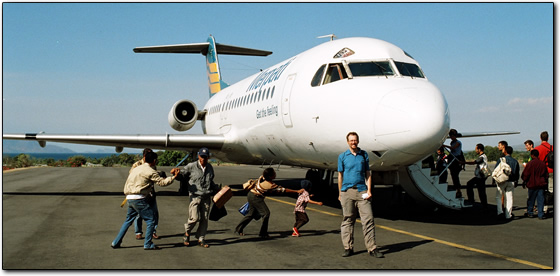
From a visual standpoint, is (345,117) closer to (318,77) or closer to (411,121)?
(411,121)

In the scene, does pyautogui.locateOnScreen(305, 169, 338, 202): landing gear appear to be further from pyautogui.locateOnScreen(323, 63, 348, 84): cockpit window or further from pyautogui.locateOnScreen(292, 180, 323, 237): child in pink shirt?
pyautogui.locateOnScreen(292, 180, 323, 237): child in pink shirt

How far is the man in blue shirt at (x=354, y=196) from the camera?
→ 21.8 feet

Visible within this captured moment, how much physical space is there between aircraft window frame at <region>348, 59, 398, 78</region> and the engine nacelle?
1022 centimetres

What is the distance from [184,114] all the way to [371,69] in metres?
10.9

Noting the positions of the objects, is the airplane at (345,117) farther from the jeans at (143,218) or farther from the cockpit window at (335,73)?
the jeans at (143,218)

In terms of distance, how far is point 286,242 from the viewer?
25.5ft

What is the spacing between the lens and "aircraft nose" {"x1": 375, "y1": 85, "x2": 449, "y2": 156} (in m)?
8.05

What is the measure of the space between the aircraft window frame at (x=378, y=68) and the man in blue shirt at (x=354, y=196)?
288 cm

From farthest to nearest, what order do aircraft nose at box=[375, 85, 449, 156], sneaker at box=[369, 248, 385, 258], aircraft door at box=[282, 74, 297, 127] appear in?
aircraft door at box=[282, 74, 297, 127] → aircraft nose at box=[375, 85, 449, 156] → sneaker at box=[369, 248, 385, 258]

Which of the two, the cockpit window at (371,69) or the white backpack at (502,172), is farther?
the white backpack at (502,172)

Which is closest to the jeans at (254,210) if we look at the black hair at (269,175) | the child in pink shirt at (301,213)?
the black hair at (269,175)

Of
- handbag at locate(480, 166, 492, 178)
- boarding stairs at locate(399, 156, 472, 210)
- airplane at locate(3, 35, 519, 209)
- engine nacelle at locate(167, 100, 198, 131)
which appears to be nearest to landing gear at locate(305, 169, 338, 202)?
airplane at locate(3, 35, 519, 209)

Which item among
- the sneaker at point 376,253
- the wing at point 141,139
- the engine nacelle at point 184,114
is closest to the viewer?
the sneaker at point 376,253

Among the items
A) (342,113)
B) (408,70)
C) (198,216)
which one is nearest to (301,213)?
(198,216)
